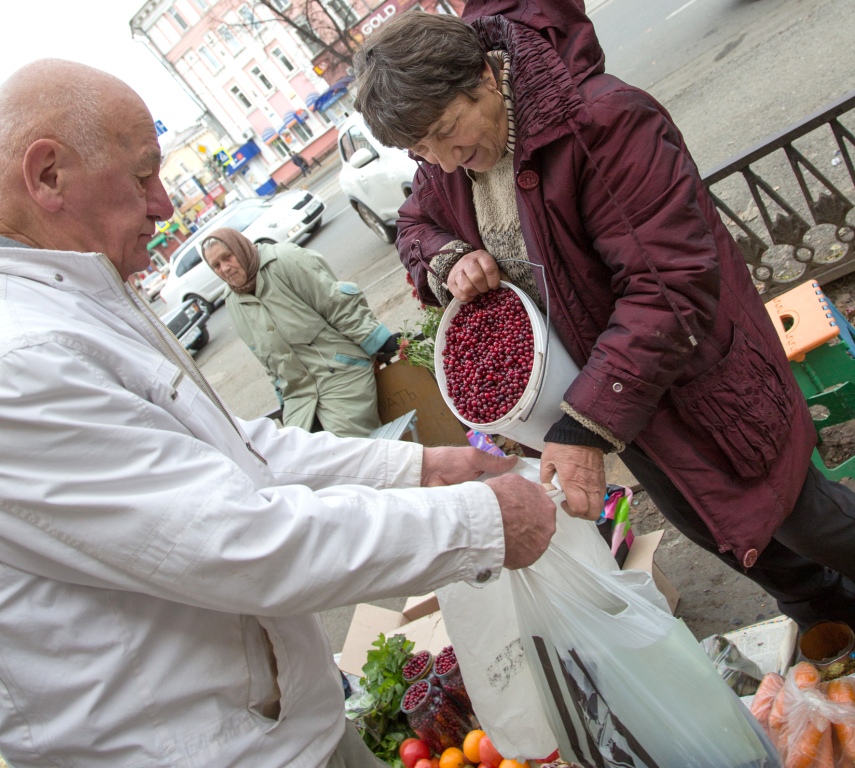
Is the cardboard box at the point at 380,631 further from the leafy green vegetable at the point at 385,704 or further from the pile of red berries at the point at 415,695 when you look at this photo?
the pile of red berries at the point at 415,695

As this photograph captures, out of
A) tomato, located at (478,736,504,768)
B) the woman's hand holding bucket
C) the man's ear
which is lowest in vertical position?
tomato, located at (478,736,504,768)

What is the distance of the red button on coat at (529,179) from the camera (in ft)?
5.46

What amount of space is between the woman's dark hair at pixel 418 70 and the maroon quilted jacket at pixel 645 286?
11 centimetres

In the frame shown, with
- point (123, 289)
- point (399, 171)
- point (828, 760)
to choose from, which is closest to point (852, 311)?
point (828, 760)

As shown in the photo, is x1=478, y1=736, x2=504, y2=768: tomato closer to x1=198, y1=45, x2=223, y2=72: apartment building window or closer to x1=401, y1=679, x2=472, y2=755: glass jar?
x1=401, y1=679, x2=472, y2=755: glass jar

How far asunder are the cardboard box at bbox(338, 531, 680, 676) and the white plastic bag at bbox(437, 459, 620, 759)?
0.83 meters

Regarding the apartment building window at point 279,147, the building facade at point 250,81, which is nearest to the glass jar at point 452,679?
the building facade at point 250,81

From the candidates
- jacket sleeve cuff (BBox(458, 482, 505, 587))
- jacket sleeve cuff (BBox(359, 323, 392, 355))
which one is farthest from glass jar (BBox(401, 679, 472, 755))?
jacket sleeve cuff (BBox(359, 323, 392, 355))

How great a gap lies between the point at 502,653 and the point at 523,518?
604mm

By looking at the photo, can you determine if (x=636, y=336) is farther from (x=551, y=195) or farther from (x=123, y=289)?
(x=123, y=289)

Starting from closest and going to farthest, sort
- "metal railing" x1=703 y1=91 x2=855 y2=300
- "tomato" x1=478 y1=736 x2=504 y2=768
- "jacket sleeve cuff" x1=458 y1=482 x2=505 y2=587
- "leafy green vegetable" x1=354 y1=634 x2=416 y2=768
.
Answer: "jacket sleeve cuff" x1=458 y1=482 x2=505 y2=587, "tomato" x1=478 y1=736 x2=504 y2=768, "leafy green vegetable" x1=354 y1=634 x2=416 y2=768, "metal railing" x1=703 y1=91 x2=855 y2=300

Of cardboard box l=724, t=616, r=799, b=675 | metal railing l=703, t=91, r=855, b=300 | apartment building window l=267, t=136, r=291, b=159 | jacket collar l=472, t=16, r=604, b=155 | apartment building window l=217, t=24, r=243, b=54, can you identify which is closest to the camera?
jacket collar l=472, t=16, r=604, b=155

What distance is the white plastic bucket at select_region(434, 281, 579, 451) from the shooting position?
1.73 m

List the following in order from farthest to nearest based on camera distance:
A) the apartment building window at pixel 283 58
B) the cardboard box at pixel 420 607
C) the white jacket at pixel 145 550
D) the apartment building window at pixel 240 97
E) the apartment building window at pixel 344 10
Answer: the apartment building window at pixel 240 97, the apartment building window at pixel 283 58, the apartment building window at pixel 344 10, the cardboard box at pixel 420 607, the white jacket at pixel 145 550
